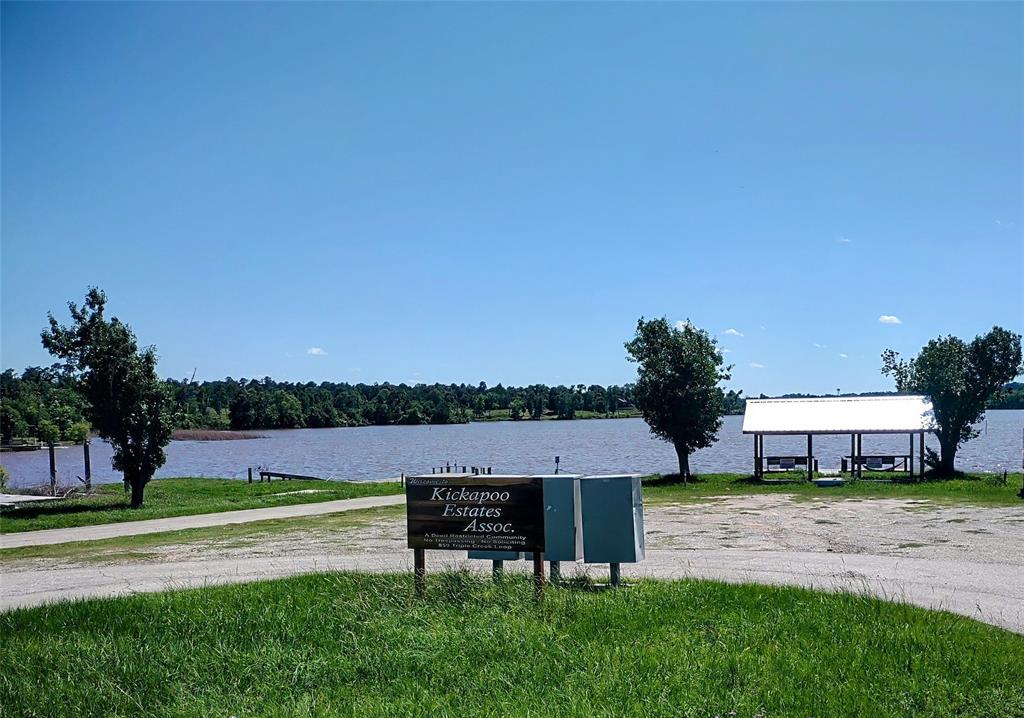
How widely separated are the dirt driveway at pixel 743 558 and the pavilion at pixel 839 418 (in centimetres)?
1267

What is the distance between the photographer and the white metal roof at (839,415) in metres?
31.5

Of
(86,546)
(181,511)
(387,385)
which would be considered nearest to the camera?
(86,546)

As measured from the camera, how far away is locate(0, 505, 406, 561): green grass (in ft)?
47.8

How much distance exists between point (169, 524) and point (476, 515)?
12.2 meters

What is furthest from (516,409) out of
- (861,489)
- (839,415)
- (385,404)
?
(861,489)

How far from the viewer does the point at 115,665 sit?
6.83 m

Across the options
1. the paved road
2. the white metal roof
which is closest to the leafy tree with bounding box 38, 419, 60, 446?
the paved road

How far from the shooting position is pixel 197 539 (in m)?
16.3

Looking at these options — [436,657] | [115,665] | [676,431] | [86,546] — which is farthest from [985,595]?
[676,431]

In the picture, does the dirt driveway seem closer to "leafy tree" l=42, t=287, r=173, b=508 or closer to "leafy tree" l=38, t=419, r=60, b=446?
"leafy tree" l=42, t=287, r=173, b=508

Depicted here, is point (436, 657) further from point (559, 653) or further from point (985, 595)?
point (985, 595)

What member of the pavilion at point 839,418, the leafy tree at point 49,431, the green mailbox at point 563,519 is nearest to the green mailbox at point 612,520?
the green mailbox at point 563,519

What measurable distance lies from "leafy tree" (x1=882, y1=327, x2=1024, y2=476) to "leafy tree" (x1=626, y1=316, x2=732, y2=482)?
7.21m

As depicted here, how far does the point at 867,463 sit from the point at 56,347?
95.8ft
